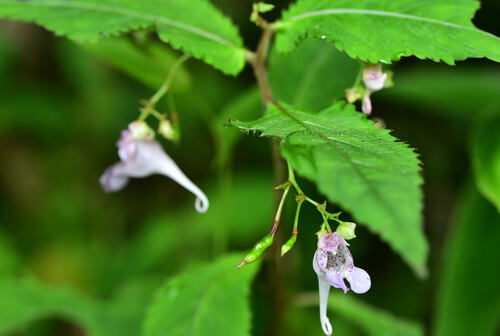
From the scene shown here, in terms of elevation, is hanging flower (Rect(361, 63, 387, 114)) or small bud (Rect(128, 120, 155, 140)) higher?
hanging flower (Rect(361, 63, 387, 114))

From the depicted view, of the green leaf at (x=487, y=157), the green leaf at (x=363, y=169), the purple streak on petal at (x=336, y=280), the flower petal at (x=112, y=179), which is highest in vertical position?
the green leaf at (x=363, y=169)

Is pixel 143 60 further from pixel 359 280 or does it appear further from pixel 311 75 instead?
pixel 359 280

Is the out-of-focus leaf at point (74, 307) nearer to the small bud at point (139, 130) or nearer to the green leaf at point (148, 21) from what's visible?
the small bud at point (139, 130)

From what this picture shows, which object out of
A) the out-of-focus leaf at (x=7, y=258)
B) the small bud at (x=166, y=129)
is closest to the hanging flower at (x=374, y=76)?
the small bud at (x=166, y=129)

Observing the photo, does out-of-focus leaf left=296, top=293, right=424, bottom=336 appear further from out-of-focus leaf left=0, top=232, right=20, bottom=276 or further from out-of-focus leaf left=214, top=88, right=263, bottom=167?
out-of-focus leaf left=0, top=232, right=20, bottom=276

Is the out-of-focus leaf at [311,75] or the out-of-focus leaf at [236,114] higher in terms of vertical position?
the out-of-focus leaf at [311,75]

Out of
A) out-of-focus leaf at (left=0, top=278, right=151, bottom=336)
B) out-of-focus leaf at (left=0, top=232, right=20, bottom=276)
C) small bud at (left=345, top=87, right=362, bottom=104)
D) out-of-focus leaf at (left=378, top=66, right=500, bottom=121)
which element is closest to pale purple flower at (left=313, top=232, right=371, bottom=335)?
small bud at (left=345, top=87, right=362, bottom=104)

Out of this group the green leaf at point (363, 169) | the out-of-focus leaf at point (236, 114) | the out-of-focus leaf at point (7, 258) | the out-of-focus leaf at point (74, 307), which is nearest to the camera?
the green leaf at point (363, 169)
